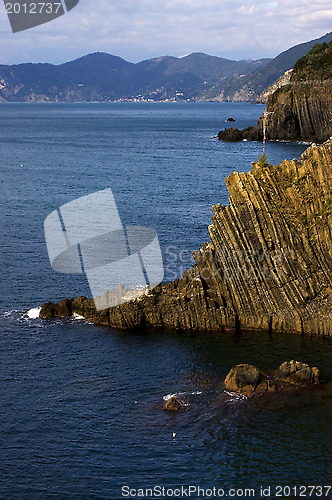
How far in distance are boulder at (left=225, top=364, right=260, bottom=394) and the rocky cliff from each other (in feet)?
39.0

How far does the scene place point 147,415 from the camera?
46.3 metres

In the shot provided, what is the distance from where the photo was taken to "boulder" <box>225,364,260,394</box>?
4903 cm

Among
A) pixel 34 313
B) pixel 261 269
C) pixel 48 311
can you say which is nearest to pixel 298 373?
pixel 261 269

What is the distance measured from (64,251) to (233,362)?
39.3 meters

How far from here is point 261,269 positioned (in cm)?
6275

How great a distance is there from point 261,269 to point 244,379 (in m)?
16.1

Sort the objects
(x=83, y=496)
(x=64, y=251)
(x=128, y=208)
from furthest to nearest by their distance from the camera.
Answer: (x=128, y=208)
(x=64, y=251)
(x=83, y=496)

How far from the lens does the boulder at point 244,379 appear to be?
4903 cm

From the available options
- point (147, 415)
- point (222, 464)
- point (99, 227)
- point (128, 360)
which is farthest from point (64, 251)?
point (222, 464)

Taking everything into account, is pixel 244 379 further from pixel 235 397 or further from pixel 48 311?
pixel 48 311

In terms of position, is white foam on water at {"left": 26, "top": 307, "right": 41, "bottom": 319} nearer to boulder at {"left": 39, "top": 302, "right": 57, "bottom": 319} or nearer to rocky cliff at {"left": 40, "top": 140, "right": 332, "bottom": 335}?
boulder at {"left": 39, "top": 302, "right": 57, "bottom": 319}

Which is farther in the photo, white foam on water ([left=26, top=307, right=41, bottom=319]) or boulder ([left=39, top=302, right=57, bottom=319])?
white foam on water ([left=26, top=307, right=41, bottom=319])

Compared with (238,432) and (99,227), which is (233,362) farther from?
(99,227)

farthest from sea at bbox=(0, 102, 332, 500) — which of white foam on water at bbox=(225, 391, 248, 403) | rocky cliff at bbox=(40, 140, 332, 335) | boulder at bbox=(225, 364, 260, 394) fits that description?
rocky cliff at bbox=(40, 140, 332, 335)
